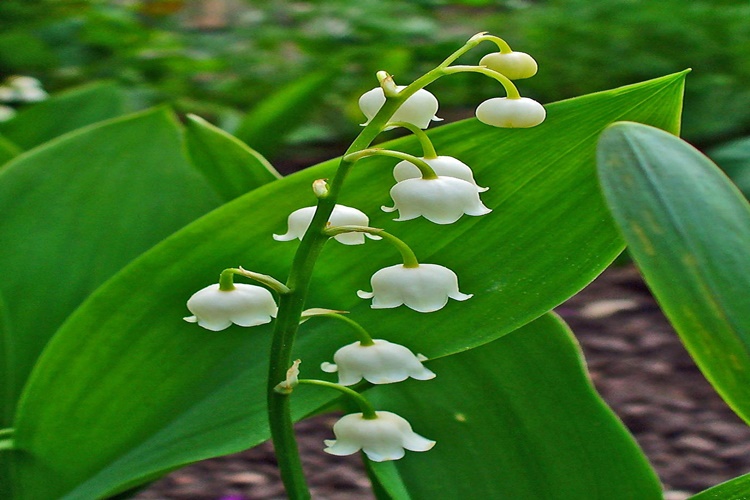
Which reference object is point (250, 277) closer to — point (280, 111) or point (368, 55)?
point (280, 111)

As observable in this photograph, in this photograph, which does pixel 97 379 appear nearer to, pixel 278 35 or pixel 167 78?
pixel 167 78

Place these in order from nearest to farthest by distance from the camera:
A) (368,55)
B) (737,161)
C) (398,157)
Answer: (398,157)
(737,161)
(368,55)

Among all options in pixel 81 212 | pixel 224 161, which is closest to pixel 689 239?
pixel 224 161

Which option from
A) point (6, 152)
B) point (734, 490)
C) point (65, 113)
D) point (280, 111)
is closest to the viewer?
point (734, 490)

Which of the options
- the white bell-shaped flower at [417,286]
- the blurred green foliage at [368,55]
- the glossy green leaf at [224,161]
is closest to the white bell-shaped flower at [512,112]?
the white bell-shaped flower at [417,286]

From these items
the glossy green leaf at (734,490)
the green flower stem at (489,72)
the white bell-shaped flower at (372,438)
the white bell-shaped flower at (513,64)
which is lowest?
the glossy green leaf at (734,490)

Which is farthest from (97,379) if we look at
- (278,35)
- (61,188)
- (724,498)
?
(278,35)

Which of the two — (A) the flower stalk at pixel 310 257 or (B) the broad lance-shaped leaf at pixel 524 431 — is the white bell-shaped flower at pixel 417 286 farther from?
(B) the broad lance-shaped leaf at pixel 524 431
